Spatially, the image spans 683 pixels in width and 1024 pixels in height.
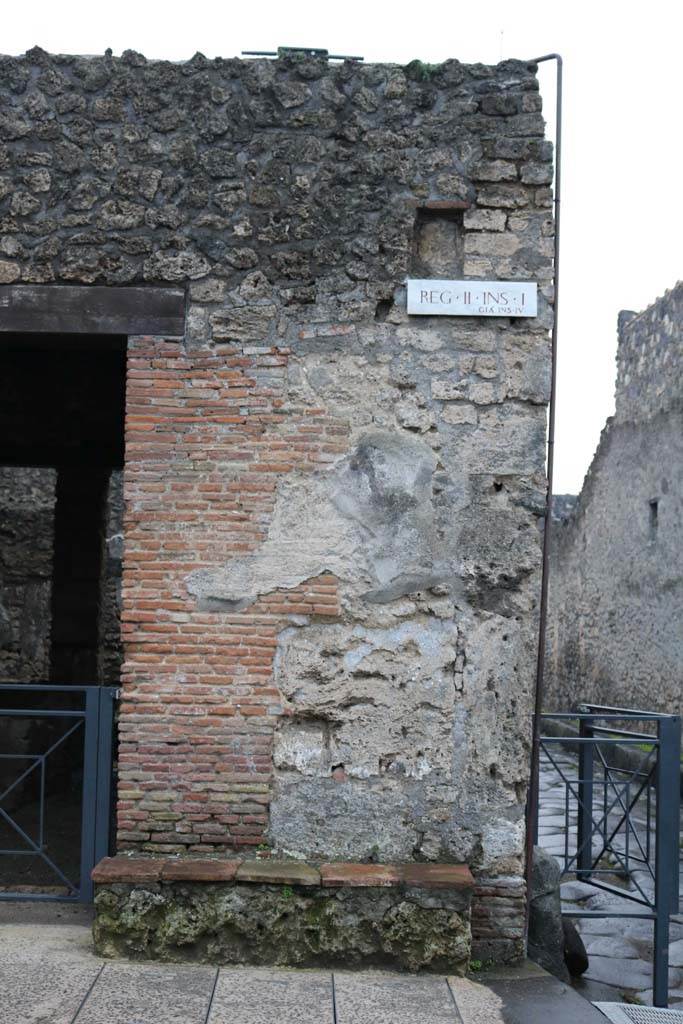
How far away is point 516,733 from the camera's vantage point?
188 inches

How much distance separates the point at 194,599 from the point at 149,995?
1590mm

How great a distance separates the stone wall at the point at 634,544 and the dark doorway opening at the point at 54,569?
23.0 feet

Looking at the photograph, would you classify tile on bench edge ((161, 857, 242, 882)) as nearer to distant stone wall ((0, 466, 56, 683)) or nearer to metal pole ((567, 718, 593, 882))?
metal pole ((567, 718, 593, 882))

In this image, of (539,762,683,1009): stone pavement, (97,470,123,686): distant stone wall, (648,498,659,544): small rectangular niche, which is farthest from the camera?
(648,498,659,544): small rectangular niche

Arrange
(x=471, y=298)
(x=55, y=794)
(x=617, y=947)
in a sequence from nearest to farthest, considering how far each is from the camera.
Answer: (x=471, y=298) < (x=617, y=947) < (x=55, y=794)

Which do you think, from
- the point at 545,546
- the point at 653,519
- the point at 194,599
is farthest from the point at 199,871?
the point at 653,519

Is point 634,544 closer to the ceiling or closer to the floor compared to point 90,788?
closer to the ceiling

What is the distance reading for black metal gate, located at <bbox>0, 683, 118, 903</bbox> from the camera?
4.90m

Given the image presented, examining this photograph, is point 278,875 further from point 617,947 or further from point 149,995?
point 617,947

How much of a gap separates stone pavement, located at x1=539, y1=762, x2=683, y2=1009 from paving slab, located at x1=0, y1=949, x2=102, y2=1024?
2.59 meters

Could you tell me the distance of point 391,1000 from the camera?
4.07 metres

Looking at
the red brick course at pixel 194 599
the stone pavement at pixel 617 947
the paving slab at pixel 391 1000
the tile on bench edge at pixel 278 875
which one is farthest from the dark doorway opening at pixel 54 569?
the stone pavement at pixel 617 947

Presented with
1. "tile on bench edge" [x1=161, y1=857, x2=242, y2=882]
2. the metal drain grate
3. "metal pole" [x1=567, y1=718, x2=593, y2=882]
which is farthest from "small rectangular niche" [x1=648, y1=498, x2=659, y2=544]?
"tile on bench edge" [x1=161, y1=857, x2=242, y2=882]

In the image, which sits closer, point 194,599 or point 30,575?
point 194,599
